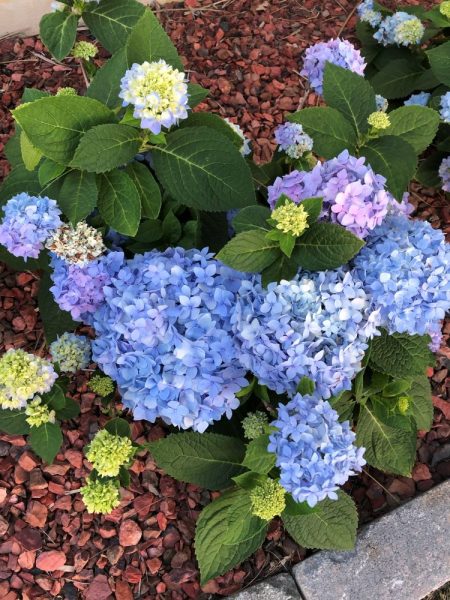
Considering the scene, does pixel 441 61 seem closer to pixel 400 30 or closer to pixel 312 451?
pixel 400 30

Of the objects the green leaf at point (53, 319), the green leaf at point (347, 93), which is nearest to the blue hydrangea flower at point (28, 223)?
the green leaf at point (53, 319)

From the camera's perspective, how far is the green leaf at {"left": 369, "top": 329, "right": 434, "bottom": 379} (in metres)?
1.56

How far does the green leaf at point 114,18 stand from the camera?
1879 mm

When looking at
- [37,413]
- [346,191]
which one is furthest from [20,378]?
[346,191]

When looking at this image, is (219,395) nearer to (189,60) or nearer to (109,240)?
(109,240)

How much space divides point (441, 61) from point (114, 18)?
1117 millimetres

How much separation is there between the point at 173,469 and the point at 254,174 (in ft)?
2.98

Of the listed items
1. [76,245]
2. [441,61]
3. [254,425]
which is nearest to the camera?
[76,245]

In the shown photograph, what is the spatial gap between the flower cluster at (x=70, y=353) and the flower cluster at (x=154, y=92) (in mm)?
574

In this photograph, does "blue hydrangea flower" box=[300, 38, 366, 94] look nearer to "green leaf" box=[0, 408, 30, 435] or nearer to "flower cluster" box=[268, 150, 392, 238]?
"flower cluster" box=[268, 150, 392, 238]

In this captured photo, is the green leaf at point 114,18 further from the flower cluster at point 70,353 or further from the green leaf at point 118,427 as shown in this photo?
the green leaf at point 118,427

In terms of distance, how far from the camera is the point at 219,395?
1.45 metres

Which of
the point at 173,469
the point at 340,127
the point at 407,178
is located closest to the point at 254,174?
the point at 340,127

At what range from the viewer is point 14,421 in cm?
155
